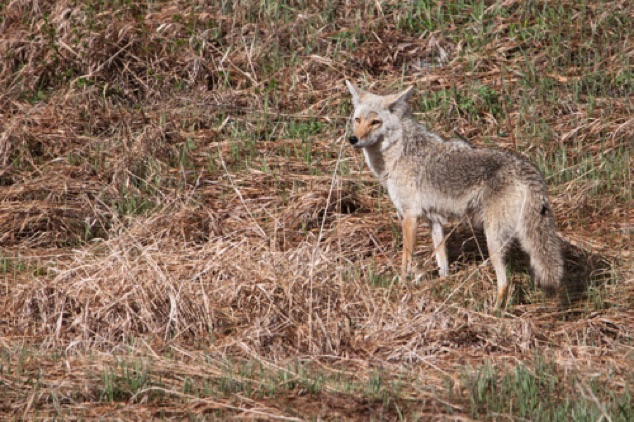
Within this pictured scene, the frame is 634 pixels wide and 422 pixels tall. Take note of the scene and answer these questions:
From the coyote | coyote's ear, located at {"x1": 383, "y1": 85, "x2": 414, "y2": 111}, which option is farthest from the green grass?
coyote's ear, located at {"x1": 383, "y1": 85, "x2": 414, "y2": 111}

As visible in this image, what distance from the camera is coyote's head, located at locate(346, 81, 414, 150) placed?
25.5ft

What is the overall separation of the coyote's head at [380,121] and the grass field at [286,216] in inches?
23.6

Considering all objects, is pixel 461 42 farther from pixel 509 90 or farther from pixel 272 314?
pixel 272 314

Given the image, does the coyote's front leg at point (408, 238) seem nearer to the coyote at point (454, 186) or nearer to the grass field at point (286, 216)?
the coyote at point (454, 186)

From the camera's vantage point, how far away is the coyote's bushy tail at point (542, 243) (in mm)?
6781

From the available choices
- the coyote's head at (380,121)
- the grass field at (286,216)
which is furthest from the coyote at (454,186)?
the grass field at (286,216)

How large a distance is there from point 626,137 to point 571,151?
1.78ft

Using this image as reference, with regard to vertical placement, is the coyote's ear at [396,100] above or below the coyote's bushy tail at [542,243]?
above

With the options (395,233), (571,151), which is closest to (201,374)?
(395,233)

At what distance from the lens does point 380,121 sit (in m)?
7.84

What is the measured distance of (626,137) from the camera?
953cm

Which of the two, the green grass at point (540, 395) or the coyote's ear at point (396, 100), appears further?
the coyote's ear at point (396, 100)

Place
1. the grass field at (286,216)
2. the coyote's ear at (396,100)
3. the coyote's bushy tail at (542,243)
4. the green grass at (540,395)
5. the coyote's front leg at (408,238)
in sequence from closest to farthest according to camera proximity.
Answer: the green grass at (540,395), the grass field at (286,216), the coyote's bushy tail at (542,243), the coyote's front leg at (408,238), the coyote's ear at (396,100)

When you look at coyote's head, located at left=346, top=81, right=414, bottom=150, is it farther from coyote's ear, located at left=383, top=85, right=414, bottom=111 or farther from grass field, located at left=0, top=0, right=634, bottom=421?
grass field, located at left=0, top=0, right=634, bottom=421
